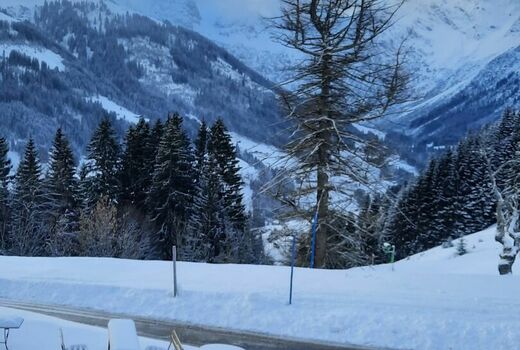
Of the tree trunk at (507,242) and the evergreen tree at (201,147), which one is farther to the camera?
the evergreen tree at (201,147)

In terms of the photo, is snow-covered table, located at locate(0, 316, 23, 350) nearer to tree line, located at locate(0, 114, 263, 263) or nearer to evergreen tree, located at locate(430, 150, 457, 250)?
tree line, located at locate(0, 114, 263, 263)

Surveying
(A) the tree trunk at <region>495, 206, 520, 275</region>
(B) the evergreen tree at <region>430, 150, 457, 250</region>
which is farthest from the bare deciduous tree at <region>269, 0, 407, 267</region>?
(B) the evergreen tree at <region>430, 150, 457, 250</region>

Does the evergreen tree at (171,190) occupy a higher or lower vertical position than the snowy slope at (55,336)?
higher

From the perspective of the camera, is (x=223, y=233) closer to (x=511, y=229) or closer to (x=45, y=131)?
(x=511, y=229)

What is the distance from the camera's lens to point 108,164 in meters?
43.4

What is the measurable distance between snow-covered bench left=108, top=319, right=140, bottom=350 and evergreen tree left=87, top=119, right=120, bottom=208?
36.5 meters

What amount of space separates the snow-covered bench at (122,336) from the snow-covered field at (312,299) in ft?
14.7

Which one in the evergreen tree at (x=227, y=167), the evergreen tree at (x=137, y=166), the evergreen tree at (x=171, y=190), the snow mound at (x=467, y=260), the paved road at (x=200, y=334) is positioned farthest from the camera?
the evergreen tree at (x=137, y=166)

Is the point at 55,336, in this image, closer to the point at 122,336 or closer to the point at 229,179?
the point at 122,336

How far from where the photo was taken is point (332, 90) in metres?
16.2

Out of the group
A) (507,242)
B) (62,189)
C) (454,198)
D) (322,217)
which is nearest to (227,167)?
(62,189)

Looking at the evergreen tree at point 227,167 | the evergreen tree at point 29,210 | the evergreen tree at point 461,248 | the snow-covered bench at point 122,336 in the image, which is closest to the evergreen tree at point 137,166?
the evergreen tree at point 227,167

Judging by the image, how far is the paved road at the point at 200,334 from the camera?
9.95 m

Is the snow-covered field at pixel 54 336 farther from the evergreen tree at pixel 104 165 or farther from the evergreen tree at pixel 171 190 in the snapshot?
the evergreen tree at pixel 104 165
